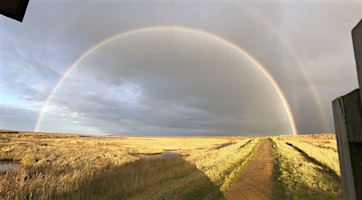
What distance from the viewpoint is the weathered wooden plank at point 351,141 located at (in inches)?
43.4

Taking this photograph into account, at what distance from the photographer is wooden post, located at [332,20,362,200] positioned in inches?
42.0

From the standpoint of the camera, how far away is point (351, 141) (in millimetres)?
1139

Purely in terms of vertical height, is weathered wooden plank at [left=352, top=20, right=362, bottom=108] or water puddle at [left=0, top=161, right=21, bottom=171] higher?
weathered wooden plank at [left=352, top=20, right=362, bottom=108]

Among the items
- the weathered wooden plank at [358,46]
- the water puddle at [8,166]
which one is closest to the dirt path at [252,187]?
the weathered wooden plank at [358,46]

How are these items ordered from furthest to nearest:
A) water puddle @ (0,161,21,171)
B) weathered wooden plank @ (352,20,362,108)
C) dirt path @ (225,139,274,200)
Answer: water puddle @ (0,161,21,171), dirt path @ (225,139,274,200), weathered wooden plank @ (352,20,362,108)

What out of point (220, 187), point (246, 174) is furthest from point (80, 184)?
point (246, 174)

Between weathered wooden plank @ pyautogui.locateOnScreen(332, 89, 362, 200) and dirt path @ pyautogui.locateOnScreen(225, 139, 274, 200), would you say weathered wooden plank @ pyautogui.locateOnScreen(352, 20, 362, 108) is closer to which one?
weathered wooden plank @ pyautogui.locateOnScreen(332, 89, 362, 200)

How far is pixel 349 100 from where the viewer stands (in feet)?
3.69

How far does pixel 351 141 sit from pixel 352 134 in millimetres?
42

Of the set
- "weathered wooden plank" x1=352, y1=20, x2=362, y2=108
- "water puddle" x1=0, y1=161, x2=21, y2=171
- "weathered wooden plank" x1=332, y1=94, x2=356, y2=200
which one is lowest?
"water puddle" x1=0, y1=161, x2=21, y2=171

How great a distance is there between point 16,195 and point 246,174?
38.6 feet

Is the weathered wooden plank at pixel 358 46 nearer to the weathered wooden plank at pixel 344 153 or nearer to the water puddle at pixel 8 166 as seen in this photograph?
the weathered wooden plank at pixel 344 153

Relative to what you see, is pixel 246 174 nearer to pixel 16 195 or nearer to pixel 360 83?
pixel 16 195

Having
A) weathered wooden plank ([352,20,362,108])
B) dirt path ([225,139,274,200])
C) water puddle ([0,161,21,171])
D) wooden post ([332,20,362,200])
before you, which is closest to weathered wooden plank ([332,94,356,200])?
wooden post ([332,20,362,200])
